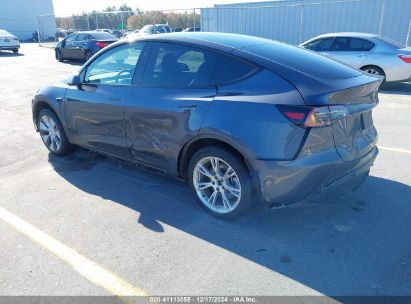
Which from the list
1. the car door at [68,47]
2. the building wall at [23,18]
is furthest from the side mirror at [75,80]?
the building wall at [23,18]

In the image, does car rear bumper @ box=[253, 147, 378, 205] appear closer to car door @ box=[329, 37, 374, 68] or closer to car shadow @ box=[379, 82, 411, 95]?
car door @ box=[329, 37, 374, 68]

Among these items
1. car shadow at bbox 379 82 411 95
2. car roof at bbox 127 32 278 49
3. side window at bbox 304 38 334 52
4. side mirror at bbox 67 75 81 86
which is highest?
car roof at bbox 127 32 278 49

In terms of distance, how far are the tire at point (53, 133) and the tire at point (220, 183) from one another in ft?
7.68

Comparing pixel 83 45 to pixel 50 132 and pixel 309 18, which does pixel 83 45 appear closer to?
pixel 309 18

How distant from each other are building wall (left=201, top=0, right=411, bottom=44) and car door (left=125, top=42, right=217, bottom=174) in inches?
554

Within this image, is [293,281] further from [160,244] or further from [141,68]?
[141,68]

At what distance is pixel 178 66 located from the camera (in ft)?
12.5

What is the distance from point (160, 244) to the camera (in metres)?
3.25

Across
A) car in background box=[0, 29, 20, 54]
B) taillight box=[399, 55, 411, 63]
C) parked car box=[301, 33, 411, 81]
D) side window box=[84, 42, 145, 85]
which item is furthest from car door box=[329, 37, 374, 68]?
car in background box=[0, 29, 20, 54]

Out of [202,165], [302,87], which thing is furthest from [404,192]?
[202,165]

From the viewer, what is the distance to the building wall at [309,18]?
1625 cm

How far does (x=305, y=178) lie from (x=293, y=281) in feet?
2.69

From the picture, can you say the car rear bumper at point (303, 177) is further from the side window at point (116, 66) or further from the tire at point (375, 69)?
the tire at point (375, 69)

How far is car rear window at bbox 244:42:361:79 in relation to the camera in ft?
10.8
